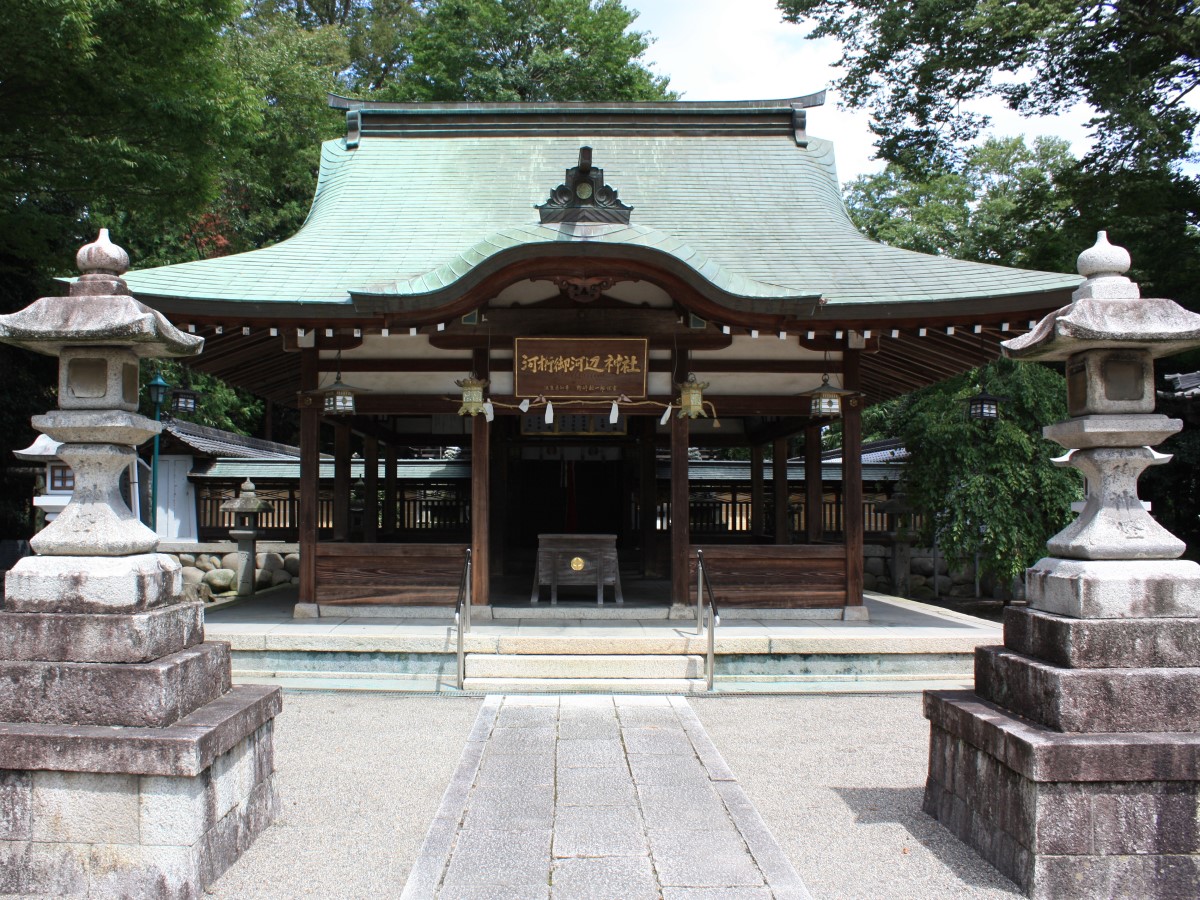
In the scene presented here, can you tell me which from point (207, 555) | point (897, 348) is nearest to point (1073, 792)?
point (897, 348)

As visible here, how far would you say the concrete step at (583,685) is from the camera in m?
7.03

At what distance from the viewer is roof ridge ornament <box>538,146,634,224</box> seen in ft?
26.0

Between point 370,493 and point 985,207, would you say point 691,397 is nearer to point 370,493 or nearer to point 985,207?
point 370,493

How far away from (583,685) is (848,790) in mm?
2710

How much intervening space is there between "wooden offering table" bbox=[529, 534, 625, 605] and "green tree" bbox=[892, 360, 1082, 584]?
573cm

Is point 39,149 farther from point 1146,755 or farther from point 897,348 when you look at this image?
point 1146,755

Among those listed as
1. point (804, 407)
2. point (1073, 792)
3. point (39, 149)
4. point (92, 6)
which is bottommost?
point (1073, 792)

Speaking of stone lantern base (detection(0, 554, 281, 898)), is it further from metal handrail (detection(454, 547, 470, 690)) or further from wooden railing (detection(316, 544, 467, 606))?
wooden railing (detection(316, 544, 467, 606))

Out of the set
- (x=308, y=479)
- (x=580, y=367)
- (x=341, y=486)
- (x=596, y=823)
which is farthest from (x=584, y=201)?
(x=596, y=823)

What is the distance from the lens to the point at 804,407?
966cm

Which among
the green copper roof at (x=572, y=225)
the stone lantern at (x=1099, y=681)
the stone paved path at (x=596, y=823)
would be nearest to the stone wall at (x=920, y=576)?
the green copper roof at (x=572, y=225)

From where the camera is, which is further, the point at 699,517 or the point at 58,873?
the point at 699,517

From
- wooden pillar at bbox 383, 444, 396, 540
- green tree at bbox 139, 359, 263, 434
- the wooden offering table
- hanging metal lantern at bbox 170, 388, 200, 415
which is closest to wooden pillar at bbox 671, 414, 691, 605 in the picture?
the wooden offering table

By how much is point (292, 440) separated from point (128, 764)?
88.4 ft
